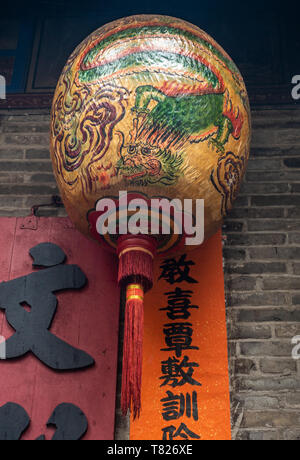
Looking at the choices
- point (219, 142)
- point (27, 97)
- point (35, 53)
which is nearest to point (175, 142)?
point (219, 142)

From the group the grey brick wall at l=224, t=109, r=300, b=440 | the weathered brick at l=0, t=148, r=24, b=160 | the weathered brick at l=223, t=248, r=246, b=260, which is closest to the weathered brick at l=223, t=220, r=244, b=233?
the grey brick wall at l=224, t=109, r=300, b=440

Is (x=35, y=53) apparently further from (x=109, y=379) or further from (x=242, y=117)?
(x=109, y=379)

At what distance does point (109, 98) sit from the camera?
7.10 feet

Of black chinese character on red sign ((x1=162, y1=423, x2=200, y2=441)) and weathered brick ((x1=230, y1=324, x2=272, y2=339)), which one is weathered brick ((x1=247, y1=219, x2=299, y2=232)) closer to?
weathered brick ((x1=230, y1=324, x2=272, y2=339))

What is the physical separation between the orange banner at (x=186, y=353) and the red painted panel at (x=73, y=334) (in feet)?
0.49

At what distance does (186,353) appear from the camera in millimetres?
2395

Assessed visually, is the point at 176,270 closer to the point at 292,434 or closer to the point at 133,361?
the point at 133,361

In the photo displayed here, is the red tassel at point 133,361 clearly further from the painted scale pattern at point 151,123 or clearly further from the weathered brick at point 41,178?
the weathered brick at point 41,178

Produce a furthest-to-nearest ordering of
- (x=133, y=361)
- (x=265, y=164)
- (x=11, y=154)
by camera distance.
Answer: (x=11, y=154)
(x=265, y=164)
(x=133, y=361)

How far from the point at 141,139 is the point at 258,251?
914 millimetres

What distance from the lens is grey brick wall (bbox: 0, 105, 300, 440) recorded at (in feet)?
7.68

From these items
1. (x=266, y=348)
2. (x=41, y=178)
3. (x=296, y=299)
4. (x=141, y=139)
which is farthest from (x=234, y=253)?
(x=41, y=178)

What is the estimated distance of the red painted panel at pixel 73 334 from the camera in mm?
2311
